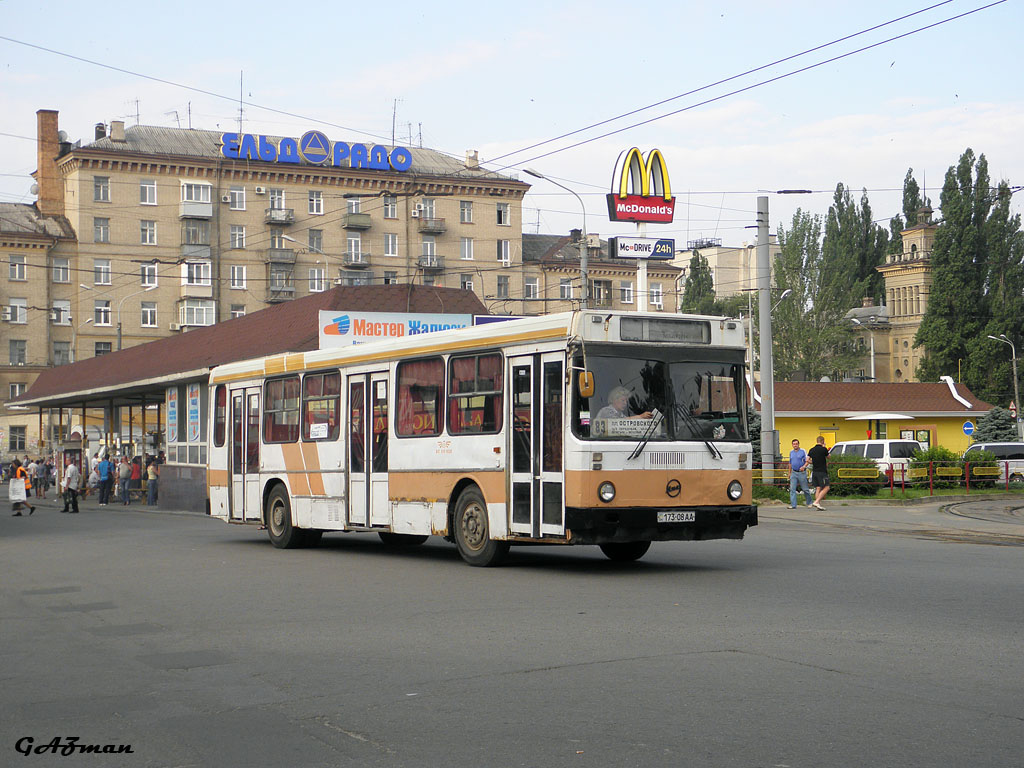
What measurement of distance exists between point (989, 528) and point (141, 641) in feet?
61.9

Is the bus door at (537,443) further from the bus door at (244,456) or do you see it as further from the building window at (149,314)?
the building window at (149,314)

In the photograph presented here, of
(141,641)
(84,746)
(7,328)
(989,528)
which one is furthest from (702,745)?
(7,328)

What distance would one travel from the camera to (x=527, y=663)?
8828 millimetres

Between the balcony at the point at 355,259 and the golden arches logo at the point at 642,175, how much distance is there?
5540 centimetres

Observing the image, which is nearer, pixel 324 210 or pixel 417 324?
pixel 417 324

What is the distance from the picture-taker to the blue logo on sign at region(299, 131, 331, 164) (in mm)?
95312

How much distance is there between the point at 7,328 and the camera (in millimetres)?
89062

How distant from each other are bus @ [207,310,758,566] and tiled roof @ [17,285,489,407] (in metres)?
16.6

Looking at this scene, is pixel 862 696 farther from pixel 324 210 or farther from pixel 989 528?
pixel 324 210

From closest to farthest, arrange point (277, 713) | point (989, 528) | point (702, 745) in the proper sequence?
point (702, 745) < point (277, 713) < point (989, 528)

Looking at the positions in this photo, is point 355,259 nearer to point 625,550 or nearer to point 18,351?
point 18,351

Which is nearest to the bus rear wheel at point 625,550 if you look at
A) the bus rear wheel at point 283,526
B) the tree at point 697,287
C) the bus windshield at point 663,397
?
the bus windshield at point 663,397

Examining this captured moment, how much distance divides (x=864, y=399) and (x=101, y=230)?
55.0 metres

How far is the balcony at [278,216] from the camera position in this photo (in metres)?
93.6
